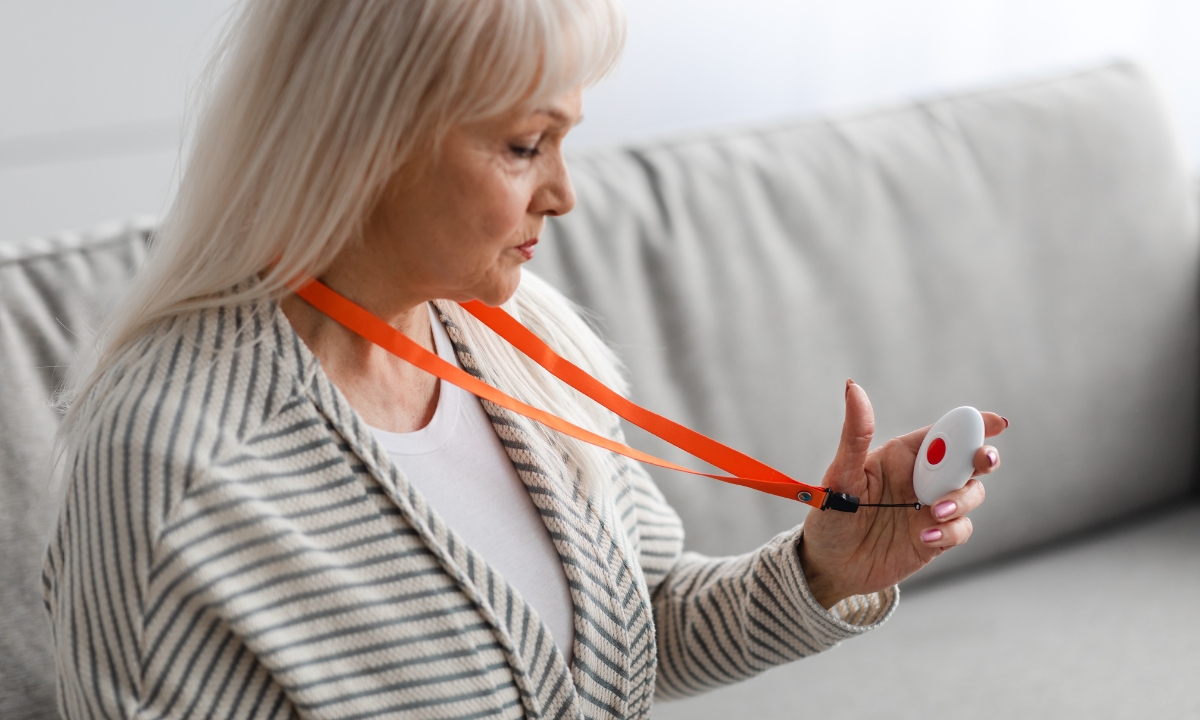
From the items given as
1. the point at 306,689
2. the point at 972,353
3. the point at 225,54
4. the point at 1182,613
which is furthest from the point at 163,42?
the point at 1182,613

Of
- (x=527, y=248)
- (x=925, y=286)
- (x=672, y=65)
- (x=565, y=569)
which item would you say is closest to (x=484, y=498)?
(x=565, y=569)

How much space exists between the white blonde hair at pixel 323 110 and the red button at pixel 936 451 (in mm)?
365

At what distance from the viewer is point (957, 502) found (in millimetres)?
739

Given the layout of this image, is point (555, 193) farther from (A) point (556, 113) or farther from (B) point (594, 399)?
(B) point (594, 399)

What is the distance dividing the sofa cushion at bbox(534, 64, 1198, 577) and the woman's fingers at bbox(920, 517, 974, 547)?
0.45 meters

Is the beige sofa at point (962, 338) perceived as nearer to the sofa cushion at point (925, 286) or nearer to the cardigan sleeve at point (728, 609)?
the sofa cushion at point (925, 286)

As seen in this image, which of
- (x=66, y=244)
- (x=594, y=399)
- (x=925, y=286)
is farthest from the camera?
(x=925, y=286)

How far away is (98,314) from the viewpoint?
3.17 feet

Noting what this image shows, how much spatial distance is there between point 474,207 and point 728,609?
0.45m

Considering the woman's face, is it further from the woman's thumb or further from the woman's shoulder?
the woman's thumb

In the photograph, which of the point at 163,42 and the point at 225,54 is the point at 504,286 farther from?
the point at 163,42

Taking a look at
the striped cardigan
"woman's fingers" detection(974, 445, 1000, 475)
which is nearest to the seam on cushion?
the striped cardigan

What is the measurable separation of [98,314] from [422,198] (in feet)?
1.65

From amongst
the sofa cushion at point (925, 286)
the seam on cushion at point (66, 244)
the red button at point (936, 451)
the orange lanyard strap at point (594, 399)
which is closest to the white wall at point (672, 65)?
the sofa cushion at point (925, 286)
